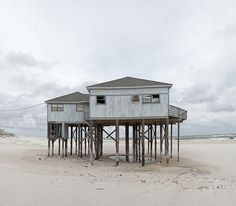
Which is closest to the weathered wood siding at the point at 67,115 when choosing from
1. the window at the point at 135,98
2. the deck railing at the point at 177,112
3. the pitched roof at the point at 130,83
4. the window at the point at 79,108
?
the window at the point at 79,108

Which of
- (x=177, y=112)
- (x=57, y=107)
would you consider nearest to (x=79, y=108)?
(x=57, y=107)

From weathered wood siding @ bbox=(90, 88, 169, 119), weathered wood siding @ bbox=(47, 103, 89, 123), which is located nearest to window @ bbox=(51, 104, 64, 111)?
weathered wood siding @ bbox=(47, 103, 89, 123)

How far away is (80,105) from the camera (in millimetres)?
33688

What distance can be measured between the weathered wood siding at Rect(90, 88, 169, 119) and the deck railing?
4.47 feet

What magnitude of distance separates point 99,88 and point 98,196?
54.3ft

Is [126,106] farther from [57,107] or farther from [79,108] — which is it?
[57,107]

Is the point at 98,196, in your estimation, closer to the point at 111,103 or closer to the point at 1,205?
the point at 1,205

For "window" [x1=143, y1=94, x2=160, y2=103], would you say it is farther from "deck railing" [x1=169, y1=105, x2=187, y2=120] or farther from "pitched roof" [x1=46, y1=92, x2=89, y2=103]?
"pitched roof" [x1=46, y1=92, x2=89, y2=103]

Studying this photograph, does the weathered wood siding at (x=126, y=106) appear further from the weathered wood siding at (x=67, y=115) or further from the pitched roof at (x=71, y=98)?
the pitched roof at (x=71, y=98)

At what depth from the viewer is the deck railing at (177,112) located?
29.3 metres

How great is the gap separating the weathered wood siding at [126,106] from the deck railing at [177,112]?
1363 mm

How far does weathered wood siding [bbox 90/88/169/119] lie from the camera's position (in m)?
28.1

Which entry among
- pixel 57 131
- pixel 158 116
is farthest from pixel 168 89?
pixel 57 131

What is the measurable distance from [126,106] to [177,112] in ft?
15.6
